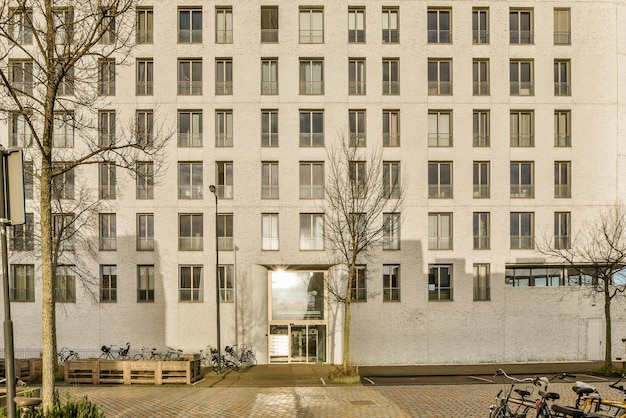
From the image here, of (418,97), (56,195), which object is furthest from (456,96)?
(56,195)

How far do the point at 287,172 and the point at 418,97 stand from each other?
870 centimetres

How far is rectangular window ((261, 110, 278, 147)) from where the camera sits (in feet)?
93.3

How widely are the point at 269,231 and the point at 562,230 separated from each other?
16.9m

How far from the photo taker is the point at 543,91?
28.9m

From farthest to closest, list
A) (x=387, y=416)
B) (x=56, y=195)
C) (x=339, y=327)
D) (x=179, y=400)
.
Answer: (x=339, y=327) < (x=56, y=195) < (x=179, y=400) < (x=387, y=416)

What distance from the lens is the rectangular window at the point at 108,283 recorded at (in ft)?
91.9

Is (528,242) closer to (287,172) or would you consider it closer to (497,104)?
(497,104)

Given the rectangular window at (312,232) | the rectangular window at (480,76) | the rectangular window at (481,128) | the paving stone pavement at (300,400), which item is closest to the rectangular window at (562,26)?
the rectangular window at (480,76)

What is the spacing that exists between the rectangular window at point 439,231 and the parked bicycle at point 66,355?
2057 cm

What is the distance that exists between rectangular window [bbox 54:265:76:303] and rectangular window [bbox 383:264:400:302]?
1756 cm

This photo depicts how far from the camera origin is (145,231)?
2822 centimetres

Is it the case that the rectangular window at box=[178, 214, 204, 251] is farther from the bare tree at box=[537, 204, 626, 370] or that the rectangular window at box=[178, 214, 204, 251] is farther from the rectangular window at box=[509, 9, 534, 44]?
the rectangular window at box=[509, 9, 534, 44]

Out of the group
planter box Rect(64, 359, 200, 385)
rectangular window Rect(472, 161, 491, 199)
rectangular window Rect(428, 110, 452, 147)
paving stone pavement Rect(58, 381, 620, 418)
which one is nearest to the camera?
paving stone pavement Rect(58, 381, 620, 418)

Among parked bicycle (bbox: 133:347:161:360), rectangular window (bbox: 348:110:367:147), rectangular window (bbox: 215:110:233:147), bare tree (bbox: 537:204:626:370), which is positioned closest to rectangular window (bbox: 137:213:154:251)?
parked bicycle (bbox: 133:347:161:360)
